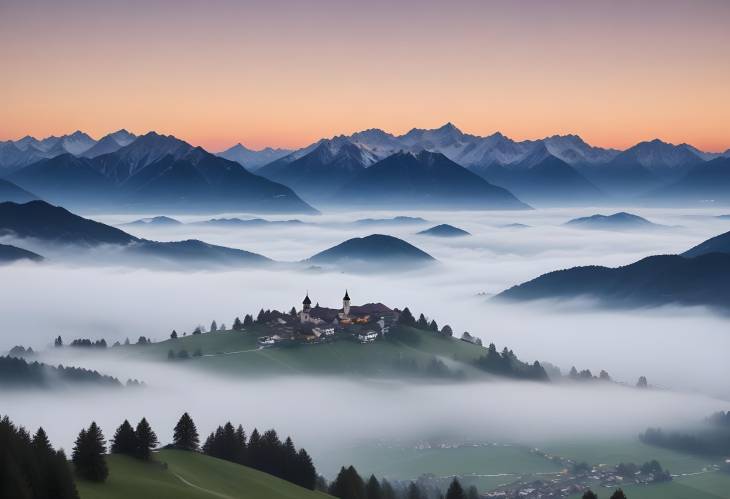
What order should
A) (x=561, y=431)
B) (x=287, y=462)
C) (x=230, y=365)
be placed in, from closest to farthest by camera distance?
(x=287, y=462) → (x=561, y=431) → (x=230, y=365)

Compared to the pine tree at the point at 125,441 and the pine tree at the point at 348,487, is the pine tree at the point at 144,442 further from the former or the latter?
the pine tree at the point at 348,487

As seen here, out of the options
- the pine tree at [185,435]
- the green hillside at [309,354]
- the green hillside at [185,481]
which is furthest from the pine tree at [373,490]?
the green hillside at [309,354]

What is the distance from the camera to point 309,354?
593ft

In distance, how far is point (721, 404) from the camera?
194 m

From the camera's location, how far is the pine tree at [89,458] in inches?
2665

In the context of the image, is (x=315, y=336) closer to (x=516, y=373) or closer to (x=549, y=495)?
(x=516, y=373)

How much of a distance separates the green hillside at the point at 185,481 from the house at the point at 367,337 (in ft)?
324

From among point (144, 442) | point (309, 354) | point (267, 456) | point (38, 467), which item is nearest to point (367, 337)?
point (309, 354)

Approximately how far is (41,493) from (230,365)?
380ft

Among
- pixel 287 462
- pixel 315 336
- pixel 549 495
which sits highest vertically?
pixel 315 336

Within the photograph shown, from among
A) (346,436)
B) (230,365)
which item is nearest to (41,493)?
(346,436)

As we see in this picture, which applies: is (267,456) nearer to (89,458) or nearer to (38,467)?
(89,458)

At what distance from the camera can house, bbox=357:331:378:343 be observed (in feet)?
619

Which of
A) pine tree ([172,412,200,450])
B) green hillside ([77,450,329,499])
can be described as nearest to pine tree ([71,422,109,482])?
green hillside ([77,450,329,499])
